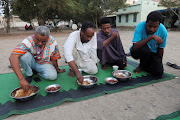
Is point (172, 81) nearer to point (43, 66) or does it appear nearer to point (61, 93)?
point (61, 93)

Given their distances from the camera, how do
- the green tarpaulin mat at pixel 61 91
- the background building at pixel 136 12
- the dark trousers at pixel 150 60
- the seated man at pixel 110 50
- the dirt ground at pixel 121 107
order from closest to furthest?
the dirt ground at pixel 121 107
the green tarpaulin mat at pixel 61 91
the dark trousers at pixel 150 60
the seated man at pixel 110 50
the background building at pixel 136 12

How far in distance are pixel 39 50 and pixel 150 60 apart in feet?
7.65

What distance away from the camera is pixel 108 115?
162cm

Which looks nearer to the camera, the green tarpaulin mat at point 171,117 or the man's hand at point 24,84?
the green tarpaulin mat at point 171,117

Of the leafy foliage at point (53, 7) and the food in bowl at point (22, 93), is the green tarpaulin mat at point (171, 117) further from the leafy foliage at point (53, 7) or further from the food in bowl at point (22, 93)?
the leafy foliage at point (53, 7)

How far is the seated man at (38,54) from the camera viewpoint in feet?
6.52

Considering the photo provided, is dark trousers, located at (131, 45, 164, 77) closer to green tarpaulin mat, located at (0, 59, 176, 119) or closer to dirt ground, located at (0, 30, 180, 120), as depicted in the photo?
green tarpaulin mat, located at (0, 59, 176, 119)

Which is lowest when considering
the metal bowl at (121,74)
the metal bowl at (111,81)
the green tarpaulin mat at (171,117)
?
the green tarpaulin mat at (171,117)

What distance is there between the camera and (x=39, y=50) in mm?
2346

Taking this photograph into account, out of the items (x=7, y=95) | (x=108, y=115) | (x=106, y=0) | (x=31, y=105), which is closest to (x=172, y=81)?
(x=108, y=115)

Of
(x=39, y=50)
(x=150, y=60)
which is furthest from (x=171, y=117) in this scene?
(x=39, y=50)

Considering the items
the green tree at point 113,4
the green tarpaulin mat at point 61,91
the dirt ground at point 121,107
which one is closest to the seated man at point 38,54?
the green tarpaulin mat at point 61,91

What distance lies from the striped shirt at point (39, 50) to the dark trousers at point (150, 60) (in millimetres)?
1741

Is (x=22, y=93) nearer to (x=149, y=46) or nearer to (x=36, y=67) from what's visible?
(x=36, y=67)
